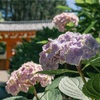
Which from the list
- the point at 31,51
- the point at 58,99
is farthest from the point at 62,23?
the point at 31,51

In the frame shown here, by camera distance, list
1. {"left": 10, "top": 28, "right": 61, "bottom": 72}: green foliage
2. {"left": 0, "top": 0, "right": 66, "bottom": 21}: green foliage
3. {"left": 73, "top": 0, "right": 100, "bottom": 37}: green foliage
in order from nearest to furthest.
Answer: {"left": 73, "top": 0, "right": 100, "bottom": 37}: green foliage < {"left": 10, "top": 28, "right": 61, "bottom": 72}: green foliage < {"left": 0, "top": 0, "right": 66, "bottom": 21}: green foliage

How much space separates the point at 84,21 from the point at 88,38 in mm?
2059

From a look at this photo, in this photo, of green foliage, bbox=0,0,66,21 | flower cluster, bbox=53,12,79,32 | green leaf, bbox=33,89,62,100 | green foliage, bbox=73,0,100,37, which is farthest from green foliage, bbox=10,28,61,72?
green foliage, bbox=0,0,66,21

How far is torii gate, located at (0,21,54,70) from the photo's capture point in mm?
18609

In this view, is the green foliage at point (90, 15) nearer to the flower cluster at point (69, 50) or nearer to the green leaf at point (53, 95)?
the green leaf at point (53, 95)

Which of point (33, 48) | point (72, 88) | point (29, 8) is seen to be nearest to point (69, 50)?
point (72, 88)

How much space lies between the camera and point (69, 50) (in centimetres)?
95

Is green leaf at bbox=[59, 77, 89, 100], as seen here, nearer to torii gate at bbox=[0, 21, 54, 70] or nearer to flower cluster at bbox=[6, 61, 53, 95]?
flower cluster at bbox=[6, 61, 53, 95]

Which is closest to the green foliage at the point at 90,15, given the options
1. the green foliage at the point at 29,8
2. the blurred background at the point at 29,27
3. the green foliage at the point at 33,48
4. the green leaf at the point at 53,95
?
the blurred background at the point at 29,27

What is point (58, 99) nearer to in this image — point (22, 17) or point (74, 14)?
point (74, 14)

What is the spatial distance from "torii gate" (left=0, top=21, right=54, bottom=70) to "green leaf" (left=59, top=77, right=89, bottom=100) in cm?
1671

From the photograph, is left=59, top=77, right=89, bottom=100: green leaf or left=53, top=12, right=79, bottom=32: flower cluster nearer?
left=59, top=77, right=89, bottom=100: green leaf

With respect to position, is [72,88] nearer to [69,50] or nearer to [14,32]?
[69,50]

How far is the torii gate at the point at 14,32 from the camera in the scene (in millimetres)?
18609
